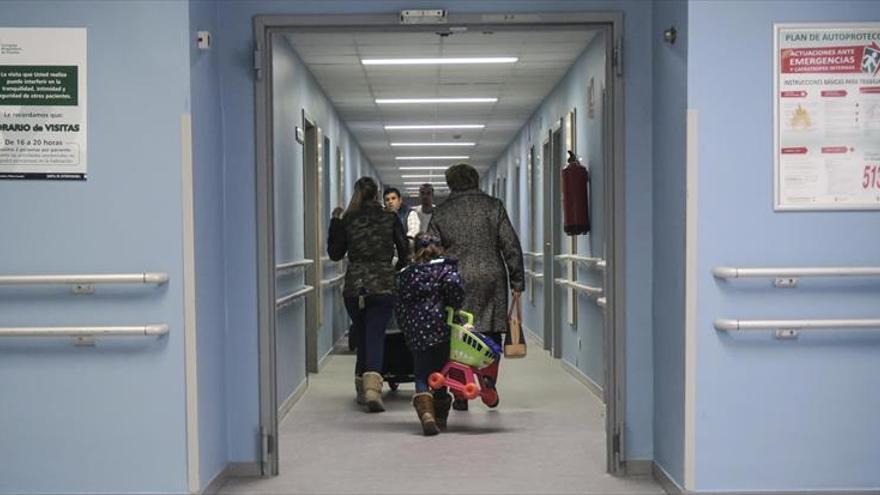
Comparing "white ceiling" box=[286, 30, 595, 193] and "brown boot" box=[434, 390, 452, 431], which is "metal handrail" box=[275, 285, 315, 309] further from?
"white ceiling" box=[286, 30, 595, 193]

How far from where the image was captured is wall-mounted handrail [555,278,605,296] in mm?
7096

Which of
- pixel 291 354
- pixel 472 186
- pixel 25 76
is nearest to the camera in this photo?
pixel 25 76

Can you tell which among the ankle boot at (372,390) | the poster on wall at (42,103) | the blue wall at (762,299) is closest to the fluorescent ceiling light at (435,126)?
the ankle boot at (372,390)

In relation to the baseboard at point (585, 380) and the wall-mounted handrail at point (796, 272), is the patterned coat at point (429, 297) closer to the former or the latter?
the baseboard at point (585, 380)

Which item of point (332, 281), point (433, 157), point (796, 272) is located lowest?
point (332, 281)

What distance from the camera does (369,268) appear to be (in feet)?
21.7

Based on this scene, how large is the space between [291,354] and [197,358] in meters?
Answer: 3.03

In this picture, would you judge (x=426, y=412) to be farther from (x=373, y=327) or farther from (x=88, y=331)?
(x=88, y=331)

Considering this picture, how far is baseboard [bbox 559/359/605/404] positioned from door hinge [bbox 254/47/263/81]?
12.1ft

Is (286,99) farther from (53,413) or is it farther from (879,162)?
(879,162)

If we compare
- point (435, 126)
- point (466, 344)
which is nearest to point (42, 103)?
point (466, 344)

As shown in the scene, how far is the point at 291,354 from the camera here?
7.14 meters

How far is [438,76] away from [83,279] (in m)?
5.87

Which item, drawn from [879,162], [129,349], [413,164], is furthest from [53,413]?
[413,164]
